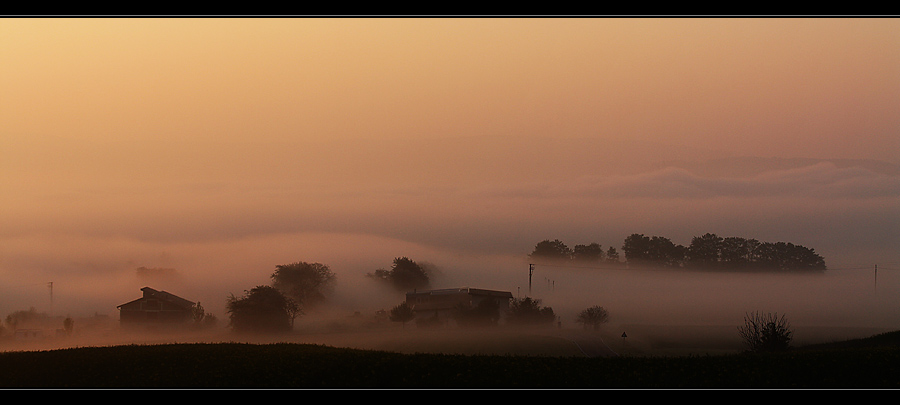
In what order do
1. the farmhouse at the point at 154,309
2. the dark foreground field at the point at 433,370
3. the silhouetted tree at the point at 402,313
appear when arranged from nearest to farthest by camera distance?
the dark foreground field at the point at 433,370, the farmhouse at the point at 154,309, the silhouetted tree at the point at 402,313

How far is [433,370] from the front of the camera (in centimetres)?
4909

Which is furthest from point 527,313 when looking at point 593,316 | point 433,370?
point 433,370

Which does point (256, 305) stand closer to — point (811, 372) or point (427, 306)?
point (427, 306)

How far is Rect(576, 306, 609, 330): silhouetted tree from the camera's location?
11775 centimetres

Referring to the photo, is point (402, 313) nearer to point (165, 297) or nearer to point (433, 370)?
point (165, 297)

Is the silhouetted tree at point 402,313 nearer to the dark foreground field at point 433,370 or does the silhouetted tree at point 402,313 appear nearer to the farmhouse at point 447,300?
the farmhouse at point 447,300

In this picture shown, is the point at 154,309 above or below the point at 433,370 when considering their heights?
above

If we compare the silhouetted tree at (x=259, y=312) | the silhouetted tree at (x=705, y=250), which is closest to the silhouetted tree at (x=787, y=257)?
the silhouetted tree at (x=705, y=250)

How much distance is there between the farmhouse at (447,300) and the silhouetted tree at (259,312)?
60.2 feet

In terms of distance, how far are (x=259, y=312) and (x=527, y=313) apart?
3812 centimetres

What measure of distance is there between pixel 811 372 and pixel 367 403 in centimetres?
2633

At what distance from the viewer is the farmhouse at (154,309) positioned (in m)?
101

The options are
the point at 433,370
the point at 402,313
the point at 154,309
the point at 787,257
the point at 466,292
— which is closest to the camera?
the point at 433,370

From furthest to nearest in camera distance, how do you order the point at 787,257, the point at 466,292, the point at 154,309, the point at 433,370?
1. the point at 787,257
2. the point at 466,292
3. the point at 154,309
4. the point at 433,370
